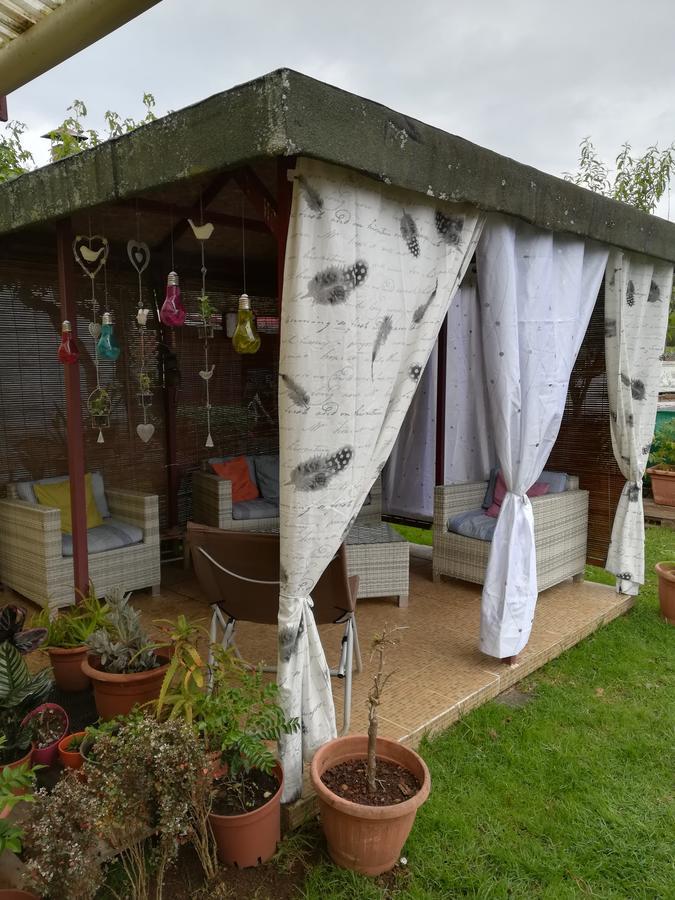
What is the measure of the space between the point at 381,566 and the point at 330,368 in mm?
2165

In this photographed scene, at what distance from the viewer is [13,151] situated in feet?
24.9

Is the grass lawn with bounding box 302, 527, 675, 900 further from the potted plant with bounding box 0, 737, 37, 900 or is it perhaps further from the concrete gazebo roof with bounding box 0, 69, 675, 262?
the concrete gazebo roof with bounding box 0, 69, 675, 262

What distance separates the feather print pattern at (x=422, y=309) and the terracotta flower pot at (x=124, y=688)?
1676 mm

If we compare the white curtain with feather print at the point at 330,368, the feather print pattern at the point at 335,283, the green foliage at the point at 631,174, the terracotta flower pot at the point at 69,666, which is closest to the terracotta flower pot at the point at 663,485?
the green foliage at the point at 631,174

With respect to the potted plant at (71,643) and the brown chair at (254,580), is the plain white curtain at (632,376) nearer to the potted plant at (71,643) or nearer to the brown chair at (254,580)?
the brown chair at (254,580)

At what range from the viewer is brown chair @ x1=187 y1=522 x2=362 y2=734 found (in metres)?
2.56

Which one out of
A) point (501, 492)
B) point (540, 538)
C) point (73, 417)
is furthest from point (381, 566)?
point (73, 417)

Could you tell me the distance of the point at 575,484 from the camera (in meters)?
4.51

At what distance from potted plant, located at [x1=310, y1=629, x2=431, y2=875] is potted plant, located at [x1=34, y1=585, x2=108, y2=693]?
4.50 feet

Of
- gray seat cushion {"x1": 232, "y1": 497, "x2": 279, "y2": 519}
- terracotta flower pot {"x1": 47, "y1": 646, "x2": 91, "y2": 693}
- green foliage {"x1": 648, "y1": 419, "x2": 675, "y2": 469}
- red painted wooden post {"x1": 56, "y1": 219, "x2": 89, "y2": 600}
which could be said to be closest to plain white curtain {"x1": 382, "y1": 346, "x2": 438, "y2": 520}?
gray seat cushion {"x1": 232, "y1": 497, "x2": 279, "y2": 519}

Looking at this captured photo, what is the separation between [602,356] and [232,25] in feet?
20.6

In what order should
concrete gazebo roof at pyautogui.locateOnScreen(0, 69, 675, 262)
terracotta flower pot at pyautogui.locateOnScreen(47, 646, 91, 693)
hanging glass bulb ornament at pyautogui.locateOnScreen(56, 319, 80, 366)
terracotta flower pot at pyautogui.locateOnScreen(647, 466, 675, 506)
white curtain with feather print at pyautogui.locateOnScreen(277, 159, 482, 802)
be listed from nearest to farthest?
concrete gazebo roof at pyautogui.locateOnScreen(0, 69, 675, 262)
white curtain with feather print at pyautogui.locateOnScreen(277, 159, 482, 802)
terracotta flower pot at pyautogui.locateOnScreen(47, 646, 91, 693)
hanging glass bulb ornament at pyautogui.locateOnScreen(56, 319, 80, 366)
terracotta flower pot at pyautogui.locateOnScreen(647, 466, 675, 506)

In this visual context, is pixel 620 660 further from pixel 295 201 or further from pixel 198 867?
pixel 295 201

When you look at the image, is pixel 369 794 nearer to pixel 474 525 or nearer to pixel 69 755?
pixel 69 755
